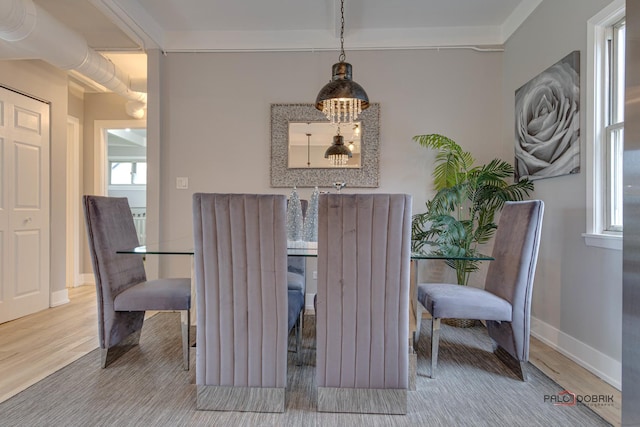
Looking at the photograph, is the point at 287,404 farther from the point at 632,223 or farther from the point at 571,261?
the point at 571,261

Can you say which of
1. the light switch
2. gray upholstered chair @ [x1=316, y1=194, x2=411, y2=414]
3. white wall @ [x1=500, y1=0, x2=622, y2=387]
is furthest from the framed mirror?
gray upholstered chair @ [x1=316, y1=194, x2=411, y2=414]

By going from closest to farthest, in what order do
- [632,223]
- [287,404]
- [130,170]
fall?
[632,223]
[287,404]
[130,170]

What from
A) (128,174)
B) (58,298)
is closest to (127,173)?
(128,174)

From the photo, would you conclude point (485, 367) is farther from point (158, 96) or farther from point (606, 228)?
point (158, 96)

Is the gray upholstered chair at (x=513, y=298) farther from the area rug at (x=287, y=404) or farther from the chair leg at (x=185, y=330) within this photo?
the chair leg at (x=185, y=330)

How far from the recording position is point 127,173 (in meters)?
6.92

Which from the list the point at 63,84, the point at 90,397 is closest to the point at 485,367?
the point at 90,397

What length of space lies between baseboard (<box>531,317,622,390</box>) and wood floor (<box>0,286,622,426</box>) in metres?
0.04

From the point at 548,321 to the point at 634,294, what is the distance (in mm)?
2186

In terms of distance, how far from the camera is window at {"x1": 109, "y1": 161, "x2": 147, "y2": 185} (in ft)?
22.5

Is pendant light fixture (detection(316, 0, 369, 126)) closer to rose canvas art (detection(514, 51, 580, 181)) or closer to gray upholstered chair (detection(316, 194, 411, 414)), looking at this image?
gray upholstered chair (detection(316, 194, 411, 414))

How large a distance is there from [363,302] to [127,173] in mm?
6753

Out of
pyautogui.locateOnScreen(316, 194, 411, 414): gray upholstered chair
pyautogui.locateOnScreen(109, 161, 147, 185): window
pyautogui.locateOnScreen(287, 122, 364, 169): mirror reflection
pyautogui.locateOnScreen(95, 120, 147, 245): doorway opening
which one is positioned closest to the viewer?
pyautogui.locateOnScreen(316, 194, 411, 414): gray upholstered chair

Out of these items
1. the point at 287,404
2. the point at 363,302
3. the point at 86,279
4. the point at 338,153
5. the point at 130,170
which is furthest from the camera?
the point at 130,170
